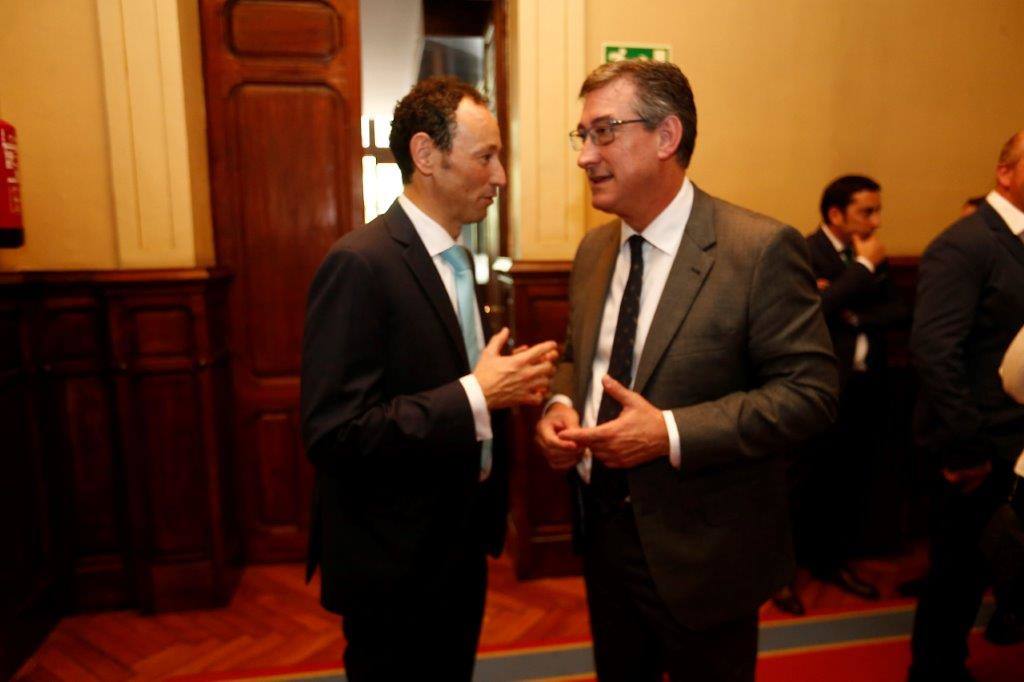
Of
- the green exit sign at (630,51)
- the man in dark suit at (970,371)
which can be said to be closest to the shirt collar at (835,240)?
the man in dark suit at (970,371)

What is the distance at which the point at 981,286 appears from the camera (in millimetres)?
2008

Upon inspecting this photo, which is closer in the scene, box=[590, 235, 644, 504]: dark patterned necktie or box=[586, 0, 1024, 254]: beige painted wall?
box=[590, 235, 644, 504]: dark patterned necktie

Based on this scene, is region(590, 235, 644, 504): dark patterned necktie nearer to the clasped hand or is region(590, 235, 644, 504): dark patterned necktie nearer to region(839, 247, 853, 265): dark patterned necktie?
the clasped hand

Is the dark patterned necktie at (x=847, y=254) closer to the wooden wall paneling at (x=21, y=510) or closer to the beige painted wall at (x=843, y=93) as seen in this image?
the beige painted wall at (x=843, y=93)

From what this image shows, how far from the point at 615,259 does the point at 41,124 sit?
2.46m

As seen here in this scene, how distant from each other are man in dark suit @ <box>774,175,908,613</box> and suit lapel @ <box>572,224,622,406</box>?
4.63ft

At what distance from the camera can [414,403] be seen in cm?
139

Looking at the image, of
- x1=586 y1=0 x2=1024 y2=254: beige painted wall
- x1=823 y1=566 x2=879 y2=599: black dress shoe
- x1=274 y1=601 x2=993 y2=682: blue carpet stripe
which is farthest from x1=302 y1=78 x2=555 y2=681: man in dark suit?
x1=823 y1=566 x2=879 y2=599: black dress shoe

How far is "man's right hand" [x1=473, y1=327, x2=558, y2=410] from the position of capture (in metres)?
1.42

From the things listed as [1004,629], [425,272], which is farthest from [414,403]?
[1004,629]

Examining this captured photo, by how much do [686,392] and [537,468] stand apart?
1812 mm

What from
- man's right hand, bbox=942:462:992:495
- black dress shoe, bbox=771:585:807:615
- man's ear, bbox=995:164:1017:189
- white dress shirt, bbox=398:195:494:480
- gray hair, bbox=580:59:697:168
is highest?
gray hair, bbox=580:59:697:168

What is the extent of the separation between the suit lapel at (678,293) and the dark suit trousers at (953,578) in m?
1.29

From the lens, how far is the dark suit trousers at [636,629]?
142cm
